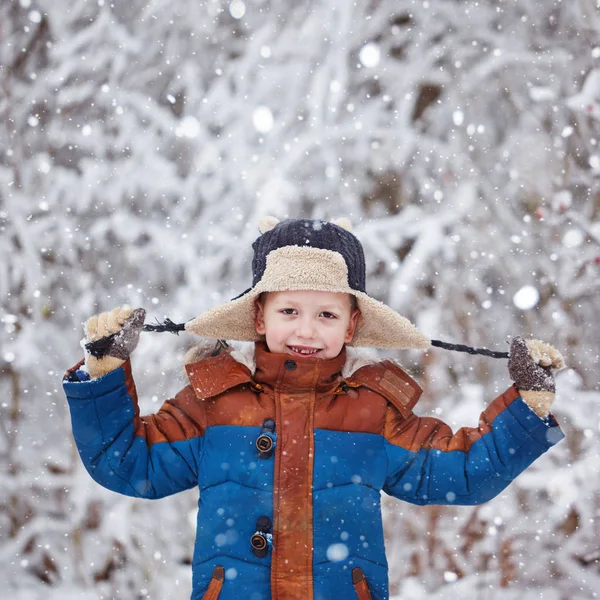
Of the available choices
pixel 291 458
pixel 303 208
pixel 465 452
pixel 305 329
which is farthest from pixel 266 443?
pixel 303 208

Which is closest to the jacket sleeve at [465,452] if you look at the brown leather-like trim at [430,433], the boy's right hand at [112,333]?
the brown leather-like trim at [430,433]

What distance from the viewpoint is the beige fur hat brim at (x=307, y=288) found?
170 centimetres

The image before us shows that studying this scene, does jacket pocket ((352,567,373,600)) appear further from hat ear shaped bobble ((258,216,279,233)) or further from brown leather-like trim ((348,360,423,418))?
hat ear shaped bobble ((258,216,279,233))

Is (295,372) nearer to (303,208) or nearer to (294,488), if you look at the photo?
(294,488)

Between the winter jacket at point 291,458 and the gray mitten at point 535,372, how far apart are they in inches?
1.3

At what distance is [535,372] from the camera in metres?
1.65

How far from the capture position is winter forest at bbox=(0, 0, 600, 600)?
362 cm

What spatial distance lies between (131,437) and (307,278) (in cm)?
64

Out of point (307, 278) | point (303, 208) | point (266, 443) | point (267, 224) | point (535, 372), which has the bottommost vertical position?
point (266, 443)

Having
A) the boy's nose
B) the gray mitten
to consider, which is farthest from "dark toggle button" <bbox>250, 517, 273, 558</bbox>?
the gray mitten

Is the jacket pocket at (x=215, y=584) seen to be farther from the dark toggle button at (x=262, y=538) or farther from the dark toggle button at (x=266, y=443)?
the dark toggle button at (x=266, y=443)

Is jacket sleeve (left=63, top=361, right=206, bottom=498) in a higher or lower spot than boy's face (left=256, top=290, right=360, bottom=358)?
lower

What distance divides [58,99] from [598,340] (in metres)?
3.60

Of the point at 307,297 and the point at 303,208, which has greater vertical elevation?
the point at 303,208
